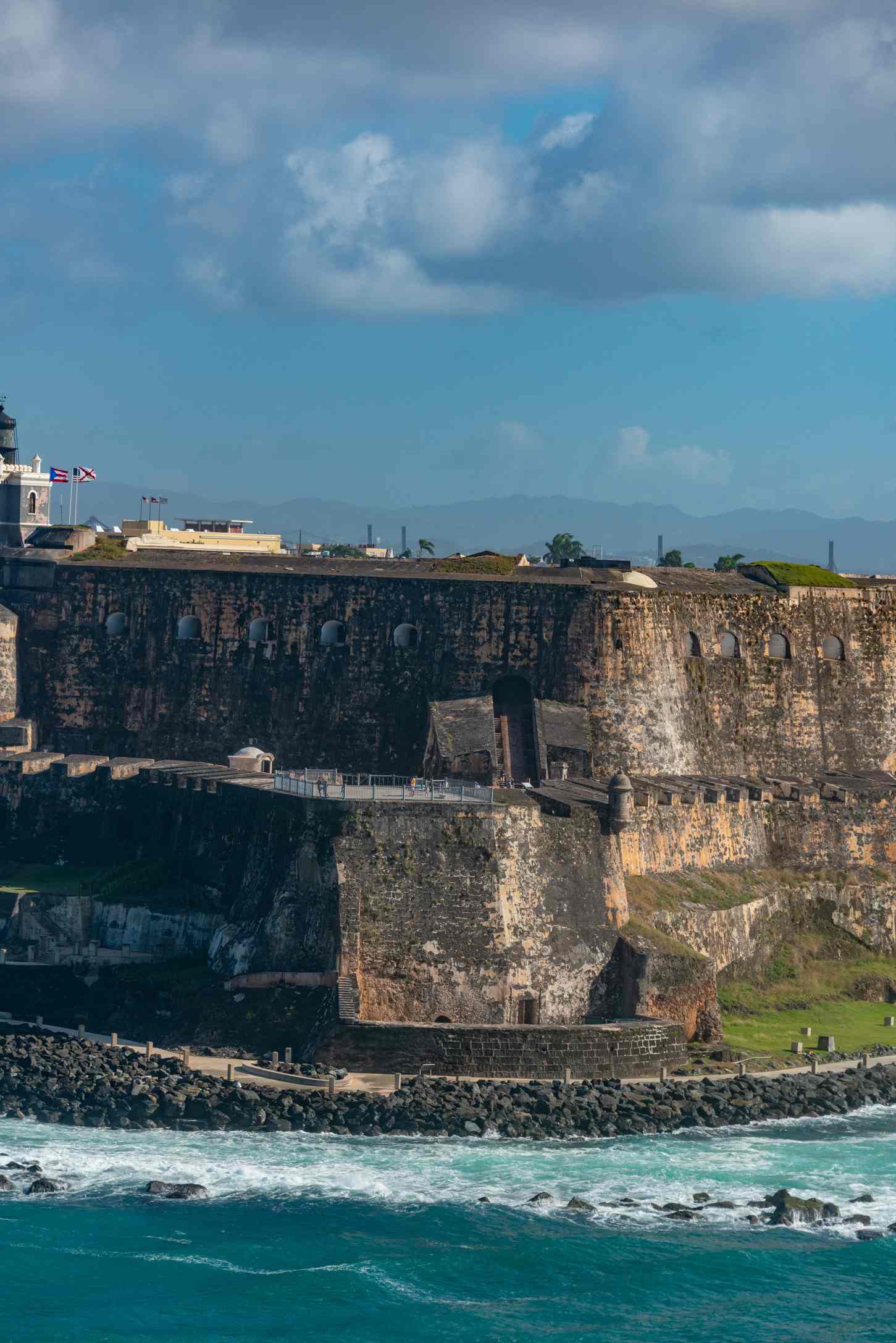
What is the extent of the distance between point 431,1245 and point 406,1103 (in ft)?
19.1

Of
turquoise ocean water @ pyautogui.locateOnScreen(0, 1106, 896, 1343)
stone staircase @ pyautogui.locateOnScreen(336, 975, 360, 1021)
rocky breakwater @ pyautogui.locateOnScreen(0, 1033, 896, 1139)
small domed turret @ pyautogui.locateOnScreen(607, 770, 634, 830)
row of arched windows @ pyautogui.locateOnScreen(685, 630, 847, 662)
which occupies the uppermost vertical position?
row of arched windows @ pyautogui.locateOnScreen(685, 630, 847, 662)

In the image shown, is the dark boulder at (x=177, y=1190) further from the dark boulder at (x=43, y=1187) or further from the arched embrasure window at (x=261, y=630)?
the arched embrasure window at (x=261, y=630)

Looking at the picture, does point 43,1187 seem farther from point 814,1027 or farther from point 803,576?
point 803,576

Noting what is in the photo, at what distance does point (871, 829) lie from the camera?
70812mm

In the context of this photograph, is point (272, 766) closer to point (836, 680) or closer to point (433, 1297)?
point (836, 680)

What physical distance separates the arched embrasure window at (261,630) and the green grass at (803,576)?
15242 mm

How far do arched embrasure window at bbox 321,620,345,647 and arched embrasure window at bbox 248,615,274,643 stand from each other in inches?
65.6

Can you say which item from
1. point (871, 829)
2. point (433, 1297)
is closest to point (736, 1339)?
point (433, 1297)

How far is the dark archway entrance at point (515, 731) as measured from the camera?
69.4 m

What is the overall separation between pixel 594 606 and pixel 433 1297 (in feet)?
94.1

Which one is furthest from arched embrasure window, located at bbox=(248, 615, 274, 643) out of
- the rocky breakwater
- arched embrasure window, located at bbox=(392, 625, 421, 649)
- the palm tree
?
the palm tree

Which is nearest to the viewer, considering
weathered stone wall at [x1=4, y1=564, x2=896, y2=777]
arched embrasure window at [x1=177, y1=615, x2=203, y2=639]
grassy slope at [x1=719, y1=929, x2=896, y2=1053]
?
grassy slope at [x1=719, y1=929, x2=896, y2=1053]

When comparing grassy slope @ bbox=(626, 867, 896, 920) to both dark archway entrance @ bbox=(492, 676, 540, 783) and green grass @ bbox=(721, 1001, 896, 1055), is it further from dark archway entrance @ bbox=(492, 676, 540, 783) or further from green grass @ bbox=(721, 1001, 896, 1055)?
dark archway entrance @ bbox=(492, 676, 540, 783)

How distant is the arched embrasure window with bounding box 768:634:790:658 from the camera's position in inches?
2977
